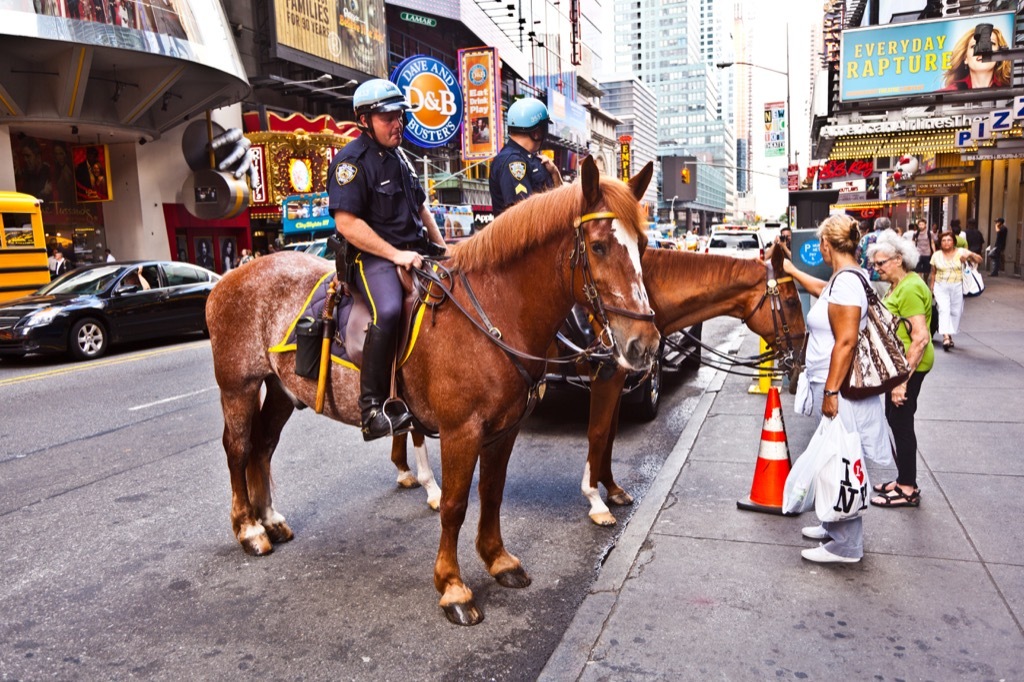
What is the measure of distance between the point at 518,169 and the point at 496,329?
6.40 feet

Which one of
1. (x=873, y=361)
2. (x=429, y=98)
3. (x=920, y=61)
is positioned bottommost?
(x=873, y=361)

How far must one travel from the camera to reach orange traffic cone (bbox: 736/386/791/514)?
16.6 ft

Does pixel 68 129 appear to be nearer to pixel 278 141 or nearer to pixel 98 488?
pixel 278 141

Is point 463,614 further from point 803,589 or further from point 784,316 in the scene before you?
point 784,316

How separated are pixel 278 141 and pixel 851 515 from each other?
98.6ft

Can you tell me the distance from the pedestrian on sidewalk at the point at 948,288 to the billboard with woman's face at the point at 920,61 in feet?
15.9

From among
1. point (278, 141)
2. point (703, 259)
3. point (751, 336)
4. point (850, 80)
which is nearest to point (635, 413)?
point (703, 259)

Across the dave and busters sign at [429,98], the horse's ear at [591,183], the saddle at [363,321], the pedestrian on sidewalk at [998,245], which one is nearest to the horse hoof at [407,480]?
the saddle at [363,321]

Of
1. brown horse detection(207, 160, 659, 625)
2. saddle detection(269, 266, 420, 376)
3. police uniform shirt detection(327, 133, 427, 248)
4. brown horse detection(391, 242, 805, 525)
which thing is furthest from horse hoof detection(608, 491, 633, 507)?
police uniform shirt detection(327, 133, 427, 248)

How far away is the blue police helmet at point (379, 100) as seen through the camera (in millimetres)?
3930

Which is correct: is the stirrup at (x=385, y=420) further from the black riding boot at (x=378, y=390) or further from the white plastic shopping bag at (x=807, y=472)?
the white plastic shopping bag at (x=807, y=472)

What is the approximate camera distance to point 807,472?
427 centimetres

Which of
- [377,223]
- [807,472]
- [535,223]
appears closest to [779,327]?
[807,472]

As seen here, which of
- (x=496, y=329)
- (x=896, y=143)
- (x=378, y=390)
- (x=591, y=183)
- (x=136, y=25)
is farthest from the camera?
(x=136, y=25)
